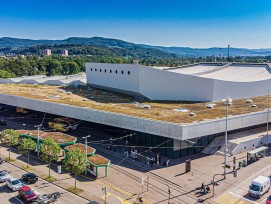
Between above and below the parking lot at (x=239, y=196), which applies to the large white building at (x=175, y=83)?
above

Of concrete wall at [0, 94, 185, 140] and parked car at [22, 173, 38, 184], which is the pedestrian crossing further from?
parked car at [22, 173, 38, 184]

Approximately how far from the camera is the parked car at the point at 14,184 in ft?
112

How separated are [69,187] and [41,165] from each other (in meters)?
A: 8.79

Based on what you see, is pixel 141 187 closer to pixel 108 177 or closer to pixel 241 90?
pixel 108 177

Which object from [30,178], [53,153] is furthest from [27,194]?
[53,153]

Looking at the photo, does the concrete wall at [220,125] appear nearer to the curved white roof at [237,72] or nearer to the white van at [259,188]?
the white van at [259,188]

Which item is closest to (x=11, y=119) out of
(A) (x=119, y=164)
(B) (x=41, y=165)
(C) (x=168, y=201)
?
(B) (x=41, y=165)

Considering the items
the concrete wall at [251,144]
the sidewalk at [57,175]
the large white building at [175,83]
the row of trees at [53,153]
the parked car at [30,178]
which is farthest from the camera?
the large white building at [175,83]

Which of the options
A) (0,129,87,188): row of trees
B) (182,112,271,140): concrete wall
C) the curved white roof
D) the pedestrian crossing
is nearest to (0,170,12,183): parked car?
(0,129,87,188): row of trees

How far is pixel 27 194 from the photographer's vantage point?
104 ft

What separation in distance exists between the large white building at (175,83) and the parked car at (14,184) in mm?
35380

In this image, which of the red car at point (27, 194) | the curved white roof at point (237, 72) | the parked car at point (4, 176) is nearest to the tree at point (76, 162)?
the red car at point (27, 194)

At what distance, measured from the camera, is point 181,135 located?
4175 cm

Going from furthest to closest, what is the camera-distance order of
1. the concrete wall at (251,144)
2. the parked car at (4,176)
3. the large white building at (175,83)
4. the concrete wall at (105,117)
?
the large white building at (175,83) → the concrete wall at (251,144) → the concrete wall at (105,117) → the parked car at (4,176)
